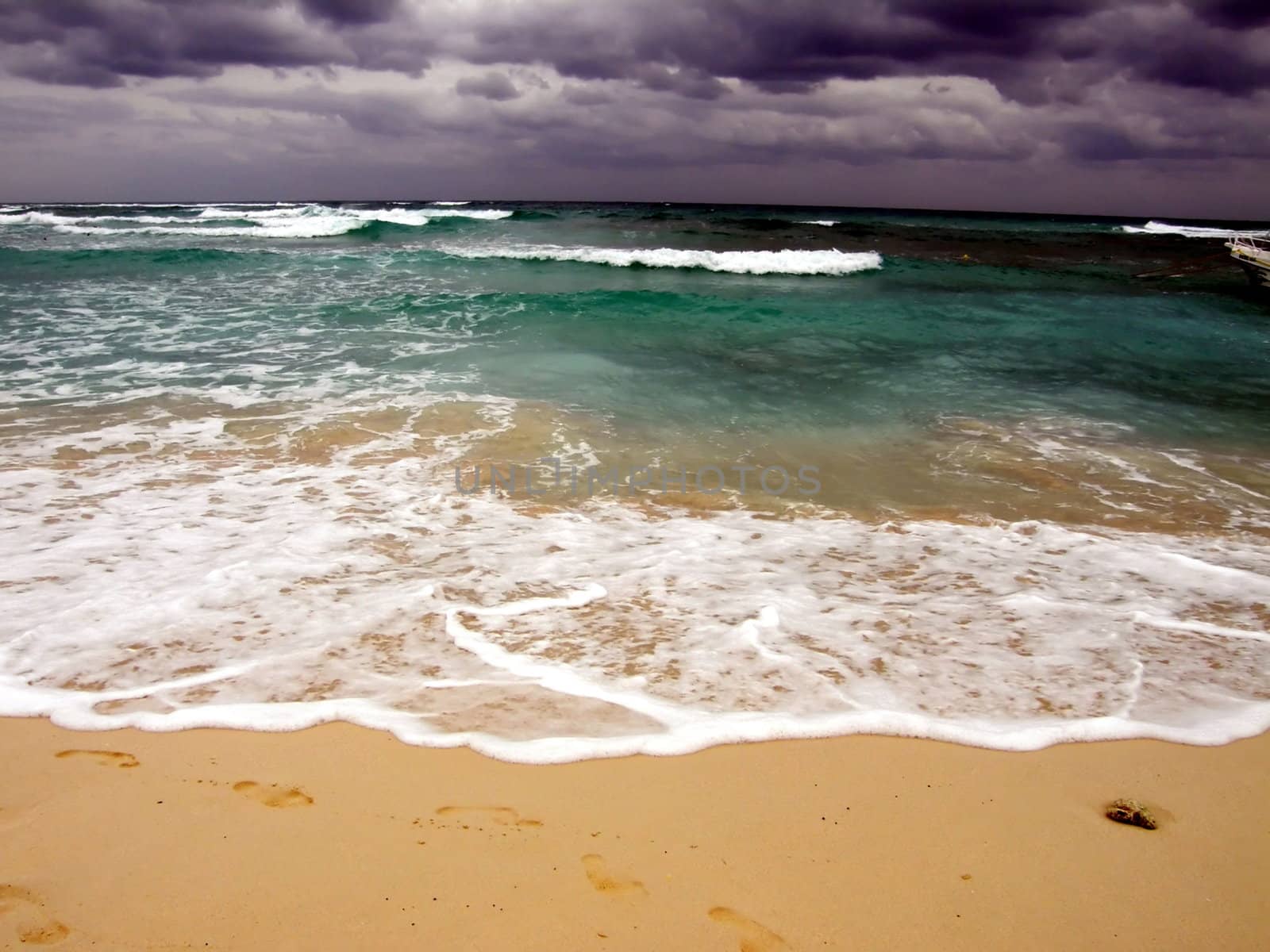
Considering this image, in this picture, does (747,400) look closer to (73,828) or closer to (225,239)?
(73,828)

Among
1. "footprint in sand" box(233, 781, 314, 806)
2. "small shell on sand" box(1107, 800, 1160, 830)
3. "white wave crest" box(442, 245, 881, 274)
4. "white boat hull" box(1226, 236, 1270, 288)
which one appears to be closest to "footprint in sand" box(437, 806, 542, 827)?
"footprint in sand" box(233, 781, 314, 806)

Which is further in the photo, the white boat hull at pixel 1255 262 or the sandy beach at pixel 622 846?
the white boat hull at pixel 1255 262

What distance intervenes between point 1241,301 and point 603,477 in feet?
76.0

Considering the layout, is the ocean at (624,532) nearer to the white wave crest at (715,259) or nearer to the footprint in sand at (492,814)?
the footprint in sand at (492,814)

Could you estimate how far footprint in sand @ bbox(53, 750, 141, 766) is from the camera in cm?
293

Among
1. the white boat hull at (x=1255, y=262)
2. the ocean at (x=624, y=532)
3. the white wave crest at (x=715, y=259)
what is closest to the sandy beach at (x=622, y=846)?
the ocean at (x=624, y=532)

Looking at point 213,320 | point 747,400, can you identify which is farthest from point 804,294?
point 213,320

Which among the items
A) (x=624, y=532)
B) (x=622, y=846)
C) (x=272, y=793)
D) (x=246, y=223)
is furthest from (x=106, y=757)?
(x=246, y=223)

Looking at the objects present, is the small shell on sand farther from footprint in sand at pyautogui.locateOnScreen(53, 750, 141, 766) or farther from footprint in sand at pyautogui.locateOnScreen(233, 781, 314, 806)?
footprint in sand at pyautogui.locateOnScreen(53, 750, 141, 766)

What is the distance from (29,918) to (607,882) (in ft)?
5.52

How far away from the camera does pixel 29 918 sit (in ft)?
7.16

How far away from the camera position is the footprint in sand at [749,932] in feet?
7.05

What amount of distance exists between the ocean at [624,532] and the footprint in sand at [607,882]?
60 cm

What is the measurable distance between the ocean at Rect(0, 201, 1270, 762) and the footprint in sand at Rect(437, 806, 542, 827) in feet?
1.06
